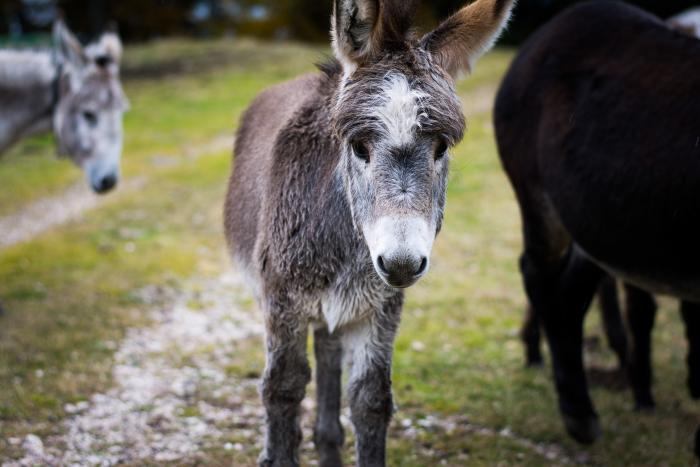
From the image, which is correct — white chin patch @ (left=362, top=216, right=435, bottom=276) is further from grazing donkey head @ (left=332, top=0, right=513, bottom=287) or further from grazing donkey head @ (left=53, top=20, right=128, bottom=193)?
grazing donkey head @ (left=53, top=20, right=128, bottom=193)

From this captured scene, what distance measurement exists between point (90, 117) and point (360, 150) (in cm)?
541

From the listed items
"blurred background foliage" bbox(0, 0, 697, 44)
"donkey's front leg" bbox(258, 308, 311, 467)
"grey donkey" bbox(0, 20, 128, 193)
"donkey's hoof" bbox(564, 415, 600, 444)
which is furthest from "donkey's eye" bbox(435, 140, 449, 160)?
"blurred background foliage" bbox(0, 0, 697, 44)

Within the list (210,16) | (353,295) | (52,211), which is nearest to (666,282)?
(353,295)

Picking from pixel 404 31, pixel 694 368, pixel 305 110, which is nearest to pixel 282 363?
pixel 305 110

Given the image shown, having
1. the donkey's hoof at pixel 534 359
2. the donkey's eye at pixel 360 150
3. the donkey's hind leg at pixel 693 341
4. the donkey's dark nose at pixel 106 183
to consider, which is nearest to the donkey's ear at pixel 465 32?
the donkey's eye at pixel 360 150

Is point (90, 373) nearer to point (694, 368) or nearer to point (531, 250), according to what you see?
point (531, 250)

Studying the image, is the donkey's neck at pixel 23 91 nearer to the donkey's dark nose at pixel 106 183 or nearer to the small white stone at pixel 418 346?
the donkey's dark nose at pixel 106 183

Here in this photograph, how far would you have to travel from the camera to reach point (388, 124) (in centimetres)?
260

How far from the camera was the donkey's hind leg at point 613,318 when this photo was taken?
5.50 metres

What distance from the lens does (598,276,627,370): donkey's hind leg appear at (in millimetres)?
5496

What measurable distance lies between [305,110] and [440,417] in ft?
8.19

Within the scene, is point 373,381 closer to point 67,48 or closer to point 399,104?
point 399,104

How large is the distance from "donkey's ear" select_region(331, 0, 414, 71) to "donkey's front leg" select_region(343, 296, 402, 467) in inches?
44.0

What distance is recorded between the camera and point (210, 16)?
3044 cm
